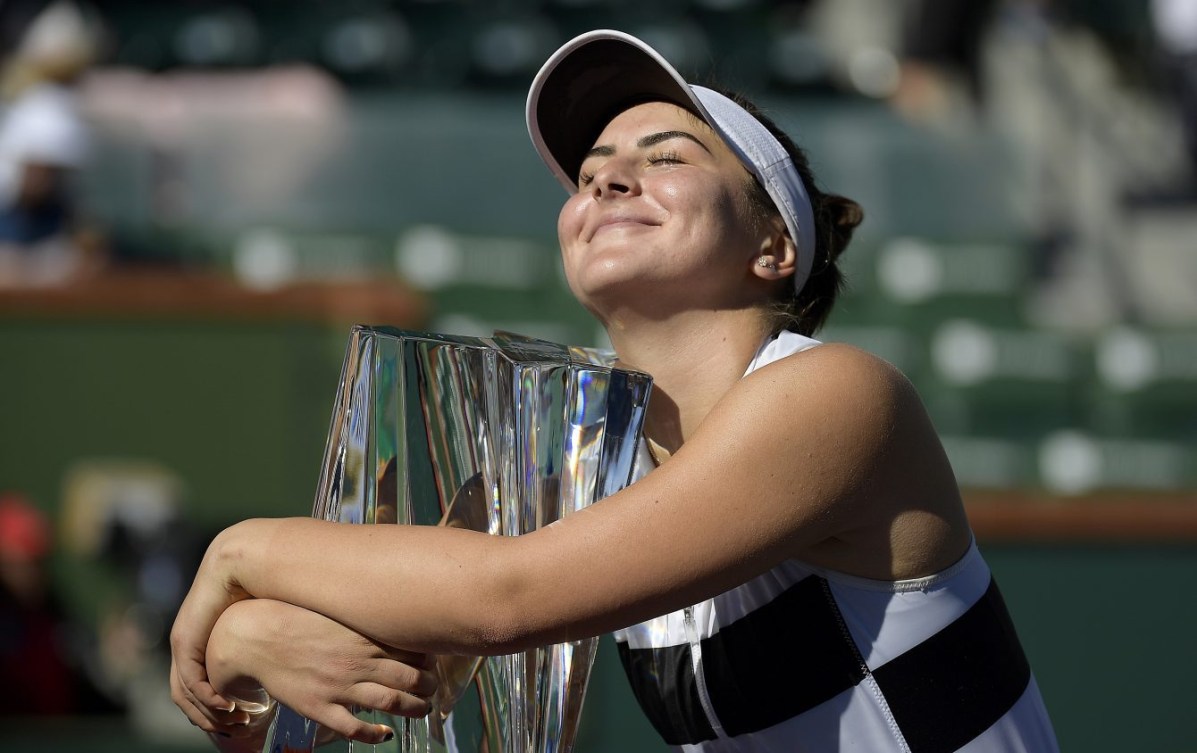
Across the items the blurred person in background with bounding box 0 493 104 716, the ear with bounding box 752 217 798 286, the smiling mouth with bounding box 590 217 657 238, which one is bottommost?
the blurred person in background with bounding box 0 493 104 716

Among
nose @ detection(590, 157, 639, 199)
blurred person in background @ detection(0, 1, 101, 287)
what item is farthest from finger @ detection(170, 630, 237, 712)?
blurred person in background @ detection(0, 1, 101, 287)

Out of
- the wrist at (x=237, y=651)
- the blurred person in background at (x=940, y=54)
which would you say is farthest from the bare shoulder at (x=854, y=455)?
the blurred person in background at (x=940, y=54)

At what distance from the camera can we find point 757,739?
5.31 feet

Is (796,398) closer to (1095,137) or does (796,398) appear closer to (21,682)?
(21,682)

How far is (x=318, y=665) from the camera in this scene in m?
1.44

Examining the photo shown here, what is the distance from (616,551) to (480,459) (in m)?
0.28

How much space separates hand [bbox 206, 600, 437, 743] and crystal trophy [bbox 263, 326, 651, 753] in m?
0.10

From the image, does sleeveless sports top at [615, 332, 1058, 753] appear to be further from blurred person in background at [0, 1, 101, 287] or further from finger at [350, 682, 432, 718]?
blurred person in background at [0, 1, 101, 287]

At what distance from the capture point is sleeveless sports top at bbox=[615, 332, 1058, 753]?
5.15 ft

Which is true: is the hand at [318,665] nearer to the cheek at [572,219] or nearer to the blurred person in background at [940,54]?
the cheek at [572,219]

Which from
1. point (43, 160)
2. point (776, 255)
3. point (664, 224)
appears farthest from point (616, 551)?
point (43, 160)

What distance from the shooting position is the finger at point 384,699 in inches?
56.5

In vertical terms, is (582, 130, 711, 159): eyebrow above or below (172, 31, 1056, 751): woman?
above

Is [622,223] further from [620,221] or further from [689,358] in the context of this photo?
A: [689,358]
